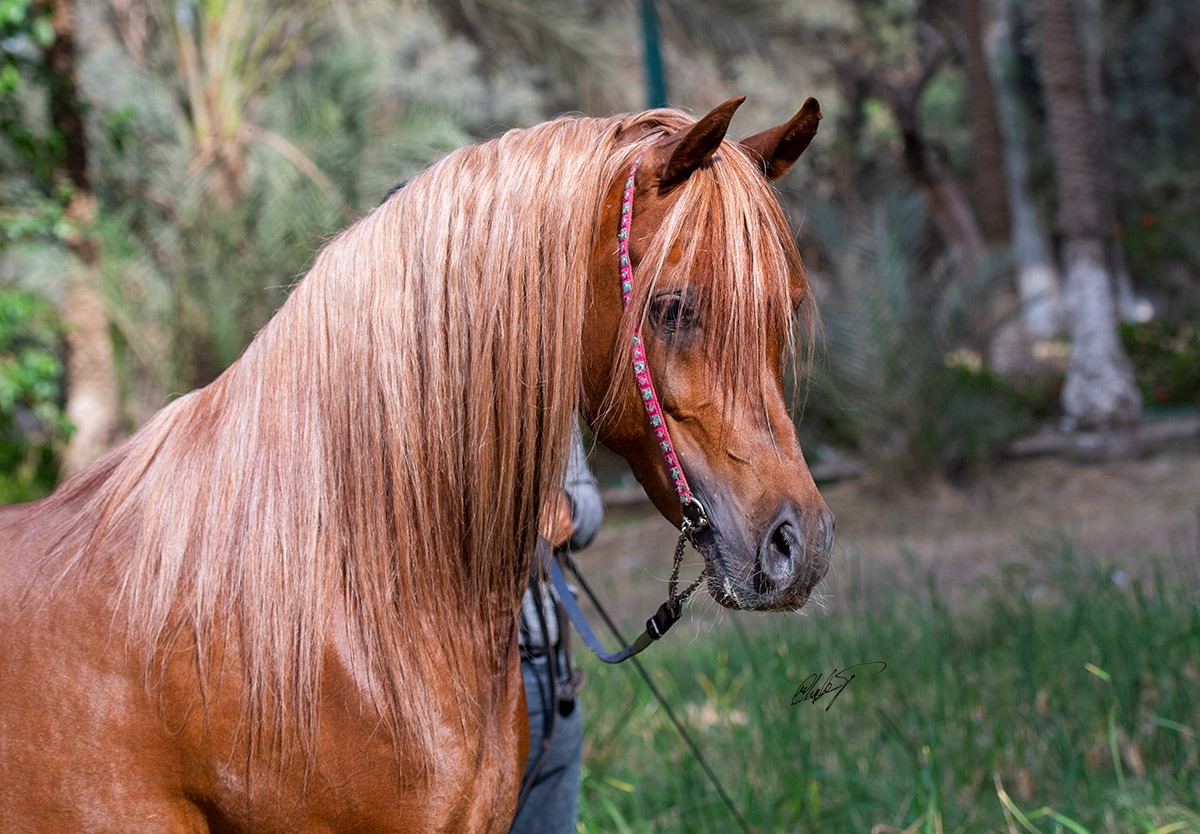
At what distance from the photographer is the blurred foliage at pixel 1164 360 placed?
1053cm

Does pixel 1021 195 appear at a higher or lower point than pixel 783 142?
higher

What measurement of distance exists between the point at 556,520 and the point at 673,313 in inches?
16.3

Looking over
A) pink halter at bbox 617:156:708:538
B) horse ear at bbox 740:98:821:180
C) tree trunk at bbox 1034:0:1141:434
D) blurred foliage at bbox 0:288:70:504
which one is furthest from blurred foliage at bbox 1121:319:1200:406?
pink halter at bbox 617:156:708:538

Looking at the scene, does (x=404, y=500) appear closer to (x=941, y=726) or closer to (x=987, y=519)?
(x=941, y=726)

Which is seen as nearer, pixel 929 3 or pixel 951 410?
pixel 951 410

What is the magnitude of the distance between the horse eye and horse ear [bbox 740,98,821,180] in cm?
33

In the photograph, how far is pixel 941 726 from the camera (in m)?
3.18

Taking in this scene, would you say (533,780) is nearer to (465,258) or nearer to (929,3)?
(465,258)

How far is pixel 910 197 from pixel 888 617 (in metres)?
5.93

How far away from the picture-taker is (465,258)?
153 centimetres

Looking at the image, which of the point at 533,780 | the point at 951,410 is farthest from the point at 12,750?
the point at 951,410

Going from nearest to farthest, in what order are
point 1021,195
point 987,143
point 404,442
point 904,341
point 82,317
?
point 404,442 < point 82,317 < point 904,341 < point 987,143 < point 1021,195

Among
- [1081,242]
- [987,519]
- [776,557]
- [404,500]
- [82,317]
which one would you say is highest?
[82,317]

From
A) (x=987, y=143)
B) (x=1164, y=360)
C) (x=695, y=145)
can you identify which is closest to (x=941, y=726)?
(x=695, y=145)
